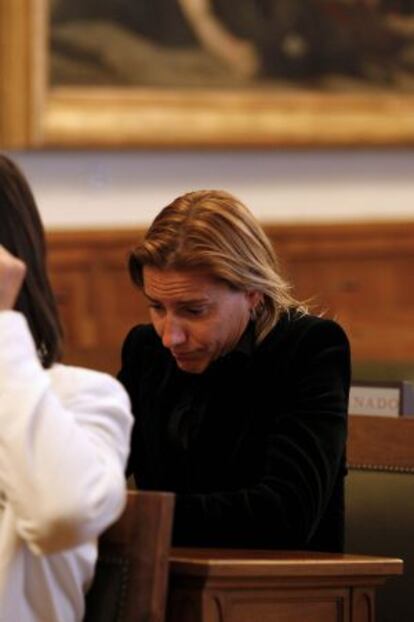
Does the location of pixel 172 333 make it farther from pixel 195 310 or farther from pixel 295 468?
pixel 295 468

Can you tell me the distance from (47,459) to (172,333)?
1.19 metres

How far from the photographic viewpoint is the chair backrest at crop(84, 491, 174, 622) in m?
3.15

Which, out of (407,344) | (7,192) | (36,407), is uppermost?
(7,192)

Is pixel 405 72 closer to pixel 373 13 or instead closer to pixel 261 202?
pixel 373 13

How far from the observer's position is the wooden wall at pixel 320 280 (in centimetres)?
803

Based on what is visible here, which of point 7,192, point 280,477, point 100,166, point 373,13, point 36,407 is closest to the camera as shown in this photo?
point 36,407

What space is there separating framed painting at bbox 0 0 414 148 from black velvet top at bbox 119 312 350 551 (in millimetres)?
3788

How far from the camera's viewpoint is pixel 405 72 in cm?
871

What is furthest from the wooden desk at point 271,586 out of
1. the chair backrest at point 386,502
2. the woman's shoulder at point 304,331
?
the chair backrest at point 386,502

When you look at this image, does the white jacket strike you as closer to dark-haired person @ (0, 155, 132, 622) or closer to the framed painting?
dark-haired person @ (0, 155, 132, 622)

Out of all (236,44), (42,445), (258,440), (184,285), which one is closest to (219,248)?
(184,285)

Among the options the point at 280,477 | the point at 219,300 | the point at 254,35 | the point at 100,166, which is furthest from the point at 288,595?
the point at 254,35

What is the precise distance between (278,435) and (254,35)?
4768 mm

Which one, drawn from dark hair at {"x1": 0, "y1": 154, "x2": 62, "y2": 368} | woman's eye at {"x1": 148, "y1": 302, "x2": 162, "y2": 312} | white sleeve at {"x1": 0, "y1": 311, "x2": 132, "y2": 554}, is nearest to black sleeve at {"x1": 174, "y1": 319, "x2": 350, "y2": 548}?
woman's eye at {"x1": 148, "y1": 302, "x2": 162, "y2": 312}
